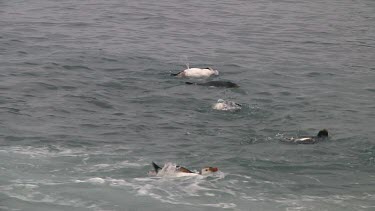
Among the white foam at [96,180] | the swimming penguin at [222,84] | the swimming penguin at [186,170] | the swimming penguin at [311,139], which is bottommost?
the white foam at [96,180]

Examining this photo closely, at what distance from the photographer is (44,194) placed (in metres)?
13.1

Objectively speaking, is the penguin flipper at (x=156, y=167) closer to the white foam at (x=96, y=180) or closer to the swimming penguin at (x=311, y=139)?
the white foam at (x=96, y=180)

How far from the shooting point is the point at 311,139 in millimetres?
16469

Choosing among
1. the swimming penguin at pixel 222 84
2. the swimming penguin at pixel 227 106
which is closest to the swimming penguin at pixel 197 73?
the swimming penguin at pixel 222 84

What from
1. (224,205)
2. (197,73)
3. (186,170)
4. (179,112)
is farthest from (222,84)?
(224,205)

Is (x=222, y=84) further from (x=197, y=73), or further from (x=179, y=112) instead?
(x=179, y=112)

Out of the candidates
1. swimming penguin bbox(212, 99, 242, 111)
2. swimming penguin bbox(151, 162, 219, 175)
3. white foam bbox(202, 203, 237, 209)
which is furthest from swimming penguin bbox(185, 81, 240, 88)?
white foam bbox(202, 203, 237, 209)

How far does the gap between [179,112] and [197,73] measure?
3.98 metres

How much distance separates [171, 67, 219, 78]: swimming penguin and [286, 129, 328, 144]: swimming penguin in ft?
21.5

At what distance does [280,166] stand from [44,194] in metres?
4.74

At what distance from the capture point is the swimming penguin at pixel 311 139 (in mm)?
16422

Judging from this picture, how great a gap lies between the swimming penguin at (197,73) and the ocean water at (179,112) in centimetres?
38

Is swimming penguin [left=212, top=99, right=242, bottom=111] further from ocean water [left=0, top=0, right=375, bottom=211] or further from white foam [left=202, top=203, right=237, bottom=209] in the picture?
white foam [left=202, top=203, right=237, bottom=209]

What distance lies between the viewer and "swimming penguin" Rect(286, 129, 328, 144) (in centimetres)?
1642
